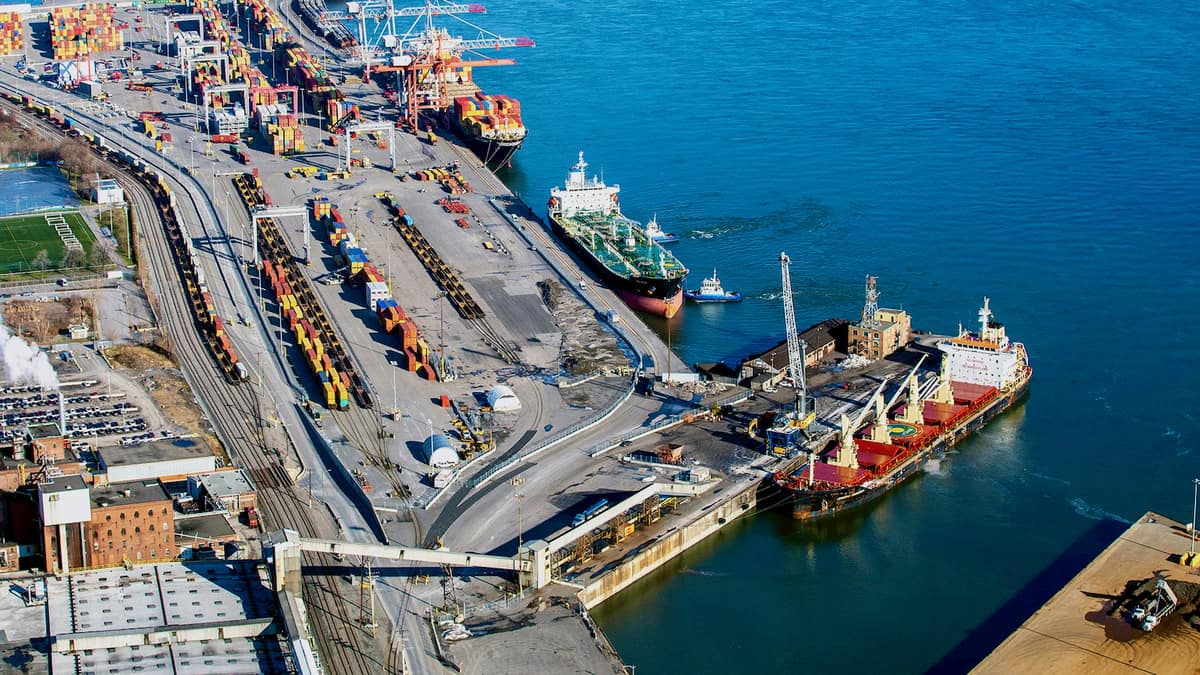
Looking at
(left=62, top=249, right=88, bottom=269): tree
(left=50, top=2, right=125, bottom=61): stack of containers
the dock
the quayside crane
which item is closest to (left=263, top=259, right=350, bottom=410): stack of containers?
(left=62, top=249, right=88, bottom=269): tree

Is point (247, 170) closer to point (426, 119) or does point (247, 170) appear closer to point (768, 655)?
Result: point (426, 119)

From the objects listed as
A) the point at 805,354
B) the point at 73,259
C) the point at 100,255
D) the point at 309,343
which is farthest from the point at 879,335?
the point at 73,259

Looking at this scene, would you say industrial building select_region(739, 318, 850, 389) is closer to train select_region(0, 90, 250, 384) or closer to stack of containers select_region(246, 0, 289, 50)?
train select_region(0, 90, 250, 384)

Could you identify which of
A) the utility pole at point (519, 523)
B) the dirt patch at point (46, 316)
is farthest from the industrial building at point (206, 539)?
the dirt patch at point (46, 316)

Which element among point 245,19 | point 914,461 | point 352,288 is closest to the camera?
point 914,461

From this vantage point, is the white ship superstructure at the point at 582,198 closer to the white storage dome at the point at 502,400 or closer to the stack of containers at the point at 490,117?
the stack of containers at the point at 490,117

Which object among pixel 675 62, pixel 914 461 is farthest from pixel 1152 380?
pixel 675 62

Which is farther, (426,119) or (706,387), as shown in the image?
(426,119)

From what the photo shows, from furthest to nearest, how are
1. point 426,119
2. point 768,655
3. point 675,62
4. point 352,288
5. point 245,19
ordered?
point 245,19, point 675,62, point 426,119, point 352,288, point 768,655
